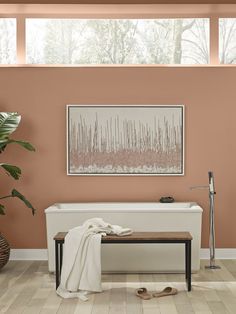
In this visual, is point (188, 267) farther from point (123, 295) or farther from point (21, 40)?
point (21, 40)

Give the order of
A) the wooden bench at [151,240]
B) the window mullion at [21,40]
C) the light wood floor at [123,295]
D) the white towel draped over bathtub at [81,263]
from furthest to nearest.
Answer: the window mullion at [21,40] → the wooden bench at [151,240] → the white towel draped over bathtub at [81,263] → the light wood floor at [123,295]

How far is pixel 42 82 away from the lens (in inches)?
268

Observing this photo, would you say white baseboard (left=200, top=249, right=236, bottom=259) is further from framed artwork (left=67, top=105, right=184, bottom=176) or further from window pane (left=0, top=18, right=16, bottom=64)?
window pane (left=0, top=18, right=16, bottom=64)

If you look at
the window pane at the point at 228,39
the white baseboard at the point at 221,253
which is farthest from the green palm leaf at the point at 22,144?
the window pane at the point at 228,39

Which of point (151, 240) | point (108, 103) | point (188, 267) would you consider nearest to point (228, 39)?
point (108, 103)

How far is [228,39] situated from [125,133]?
64.1 inches

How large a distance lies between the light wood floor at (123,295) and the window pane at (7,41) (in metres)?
2.41

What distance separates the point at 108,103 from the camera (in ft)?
22.3

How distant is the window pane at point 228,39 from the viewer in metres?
6.91

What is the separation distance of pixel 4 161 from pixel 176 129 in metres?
1.99

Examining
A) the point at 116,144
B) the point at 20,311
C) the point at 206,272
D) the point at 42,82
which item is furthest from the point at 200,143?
the point at 20,311

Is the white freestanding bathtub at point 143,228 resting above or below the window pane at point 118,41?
below

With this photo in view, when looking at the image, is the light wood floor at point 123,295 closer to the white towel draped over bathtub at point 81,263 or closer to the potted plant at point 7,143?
the white towel draped over bathtub at point 81,263

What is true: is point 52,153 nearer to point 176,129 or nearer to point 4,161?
point 4,161
